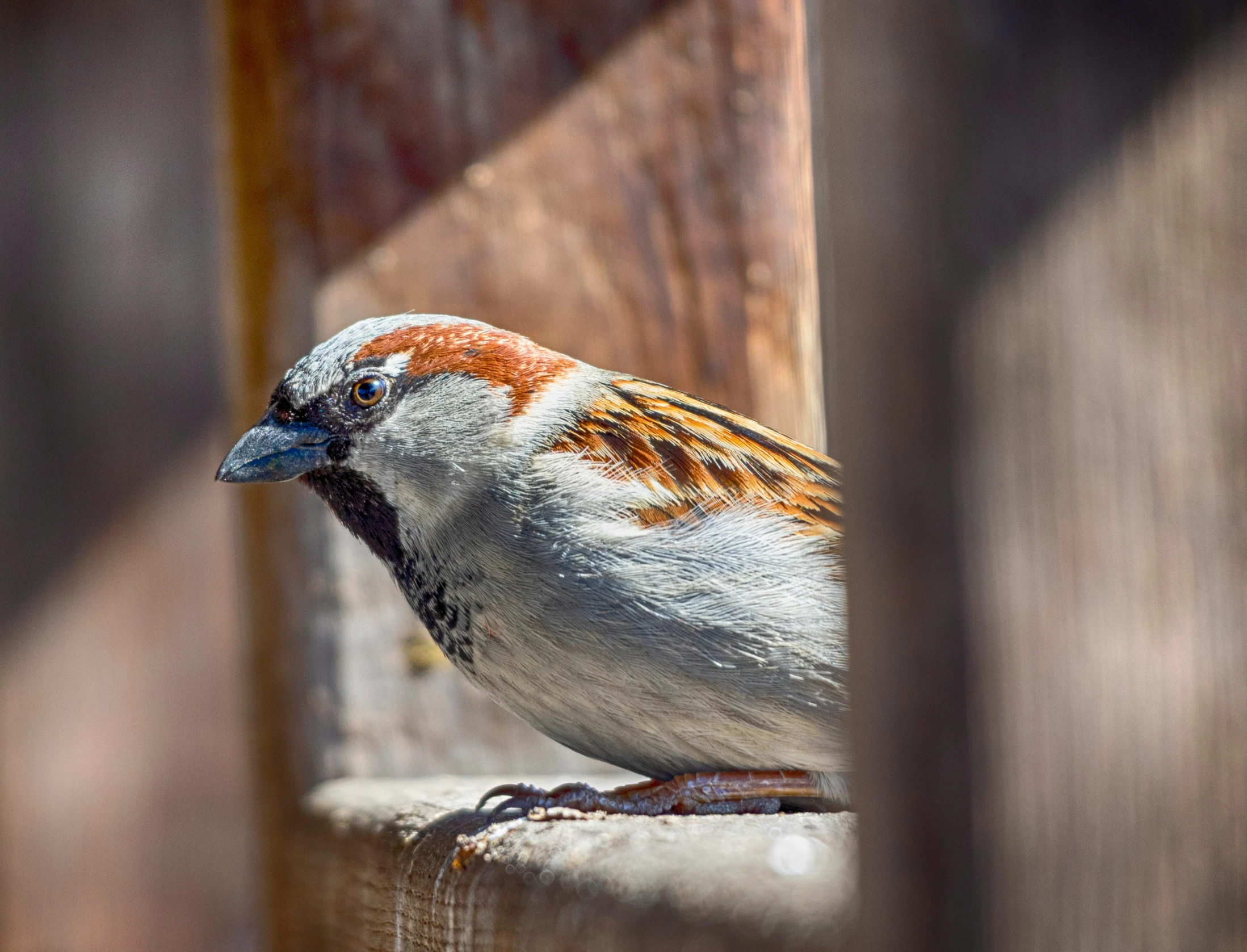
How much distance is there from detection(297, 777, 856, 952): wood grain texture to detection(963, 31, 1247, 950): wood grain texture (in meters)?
0.20

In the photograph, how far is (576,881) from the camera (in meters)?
1.18

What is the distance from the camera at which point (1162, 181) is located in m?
0.64

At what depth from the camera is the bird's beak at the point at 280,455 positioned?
1803mm

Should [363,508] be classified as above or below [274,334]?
below

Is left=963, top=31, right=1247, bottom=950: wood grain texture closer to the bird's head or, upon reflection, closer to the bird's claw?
the bird's claw

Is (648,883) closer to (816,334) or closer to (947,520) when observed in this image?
(947,520)

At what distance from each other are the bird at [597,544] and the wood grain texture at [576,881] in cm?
13

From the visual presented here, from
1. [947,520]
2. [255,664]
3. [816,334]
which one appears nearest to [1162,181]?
[947,520]

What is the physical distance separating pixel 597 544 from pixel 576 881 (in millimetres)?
476

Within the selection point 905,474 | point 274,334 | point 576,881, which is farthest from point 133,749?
point 905,474

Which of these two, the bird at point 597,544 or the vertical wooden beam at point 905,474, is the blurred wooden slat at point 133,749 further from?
the vertical wooden beam at point 905,474

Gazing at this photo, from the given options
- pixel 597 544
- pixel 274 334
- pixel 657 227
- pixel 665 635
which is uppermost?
pixel 657 227

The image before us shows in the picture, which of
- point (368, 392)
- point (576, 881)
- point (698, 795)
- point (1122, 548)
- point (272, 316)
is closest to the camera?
point (1122, 548)

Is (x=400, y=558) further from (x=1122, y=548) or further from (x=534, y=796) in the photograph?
(x=1122, y=548)
